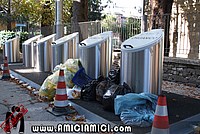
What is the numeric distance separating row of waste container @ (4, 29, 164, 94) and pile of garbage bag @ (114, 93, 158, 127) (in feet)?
1.66

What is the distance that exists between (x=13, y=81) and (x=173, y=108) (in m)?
4.46

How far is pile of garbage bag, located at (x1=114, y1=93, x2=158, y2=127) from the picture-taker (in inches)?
128

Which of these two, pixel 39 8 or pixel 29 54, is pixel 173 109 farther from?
pixel 39 8

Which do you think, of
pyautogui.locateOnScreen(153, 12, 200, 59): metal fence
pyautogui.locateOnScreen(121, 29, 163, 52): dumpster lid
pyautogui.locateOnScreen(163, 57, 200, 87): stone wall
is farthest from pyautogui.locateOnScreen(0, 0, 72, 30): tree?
pyautogui.locateOnScreen(121, 29, 163, 52): dumpster lid

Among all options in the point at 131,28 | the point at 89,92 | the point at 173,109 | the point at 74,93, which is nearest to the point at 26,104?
the point at 74,93

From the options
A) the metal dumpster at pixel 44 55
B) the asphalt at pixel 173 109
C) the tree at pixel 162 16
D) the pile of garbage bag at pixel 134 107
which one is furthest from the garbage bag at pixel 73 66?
the tree at pixel 162 16

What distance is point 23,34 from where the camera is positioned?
1402cm

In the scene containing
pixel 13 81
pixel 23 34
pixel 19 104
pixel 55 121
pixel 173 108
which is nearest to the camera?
pixel 55 121

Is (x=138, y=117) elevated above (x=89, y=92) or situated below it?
below

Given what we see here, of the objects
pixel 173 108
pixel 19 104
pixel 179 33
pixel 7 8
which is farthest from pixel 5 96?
pixel 7 8

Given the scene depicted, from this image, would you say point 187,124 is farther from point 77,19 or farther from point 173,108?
point 77,19

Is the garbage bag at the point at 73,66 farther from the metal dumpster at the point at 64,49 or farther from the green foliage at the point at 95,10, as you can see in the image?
the green foliage at the point at 95,10

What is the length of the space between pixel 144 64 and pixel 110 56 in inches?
57.1

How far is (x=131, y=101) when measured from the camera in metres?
3.50
